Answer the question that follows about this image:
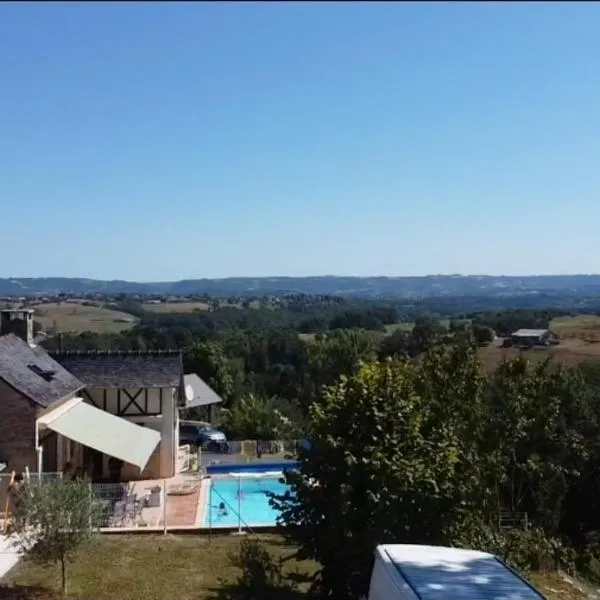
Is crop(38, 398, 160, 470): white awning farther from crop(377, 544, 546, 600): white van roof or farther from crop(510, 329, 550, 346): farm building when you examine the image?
crop(510, 329, 550, 346): farm building

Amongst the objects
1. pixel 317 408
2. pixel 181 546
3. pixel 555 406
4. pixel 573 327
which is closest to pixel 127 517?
pixel 181 546

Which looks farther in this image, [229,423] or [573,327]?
[573,327]

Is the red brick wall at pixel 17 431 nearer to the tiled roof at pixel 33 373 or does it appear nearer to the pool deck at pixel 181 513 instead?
the tiled roof at pixel 33 373

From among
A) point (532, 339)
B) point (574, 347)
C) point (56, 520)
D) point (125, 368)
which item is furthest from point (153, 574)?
point (532, 339)

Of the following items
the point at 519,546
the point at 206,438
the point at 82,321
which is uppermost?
the point at 519,546

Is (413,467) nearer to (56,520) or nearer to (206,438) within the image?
(56,520)

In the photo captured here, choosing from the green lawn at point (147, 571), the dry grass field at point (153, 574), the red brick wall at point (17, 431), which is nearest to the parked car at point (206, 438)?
the red brick wall at point (17, 431)

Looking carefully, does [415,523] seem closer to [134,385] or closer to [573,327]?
[134,385]
